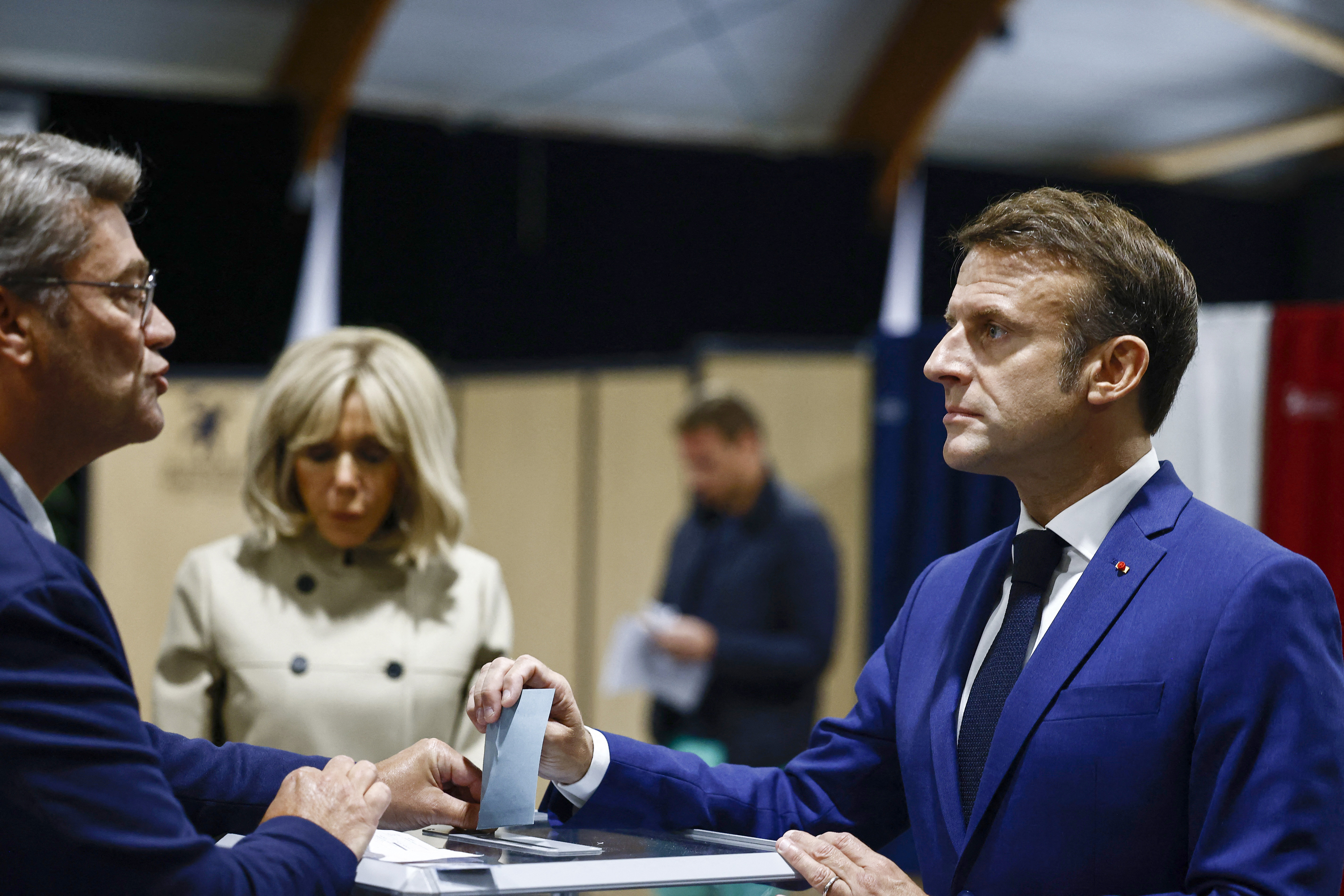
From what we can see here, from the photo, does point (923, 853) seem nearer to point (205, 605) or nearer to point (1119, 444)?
point (1119, 444)

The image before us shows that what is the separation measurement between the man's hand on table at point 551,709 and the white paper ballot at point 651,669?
256 centimetres

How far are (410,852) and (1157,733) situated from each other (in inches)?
35.4

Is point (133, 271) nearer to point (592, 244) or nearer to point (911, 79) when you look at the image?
point (592, 244)

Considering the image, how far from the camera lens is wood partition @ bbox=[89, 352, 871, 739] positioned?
5473mm

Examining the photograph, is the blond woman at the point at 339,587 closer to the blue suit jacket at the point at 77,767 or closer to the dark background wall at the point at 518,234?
the blue suit jacket at the point at 77,767

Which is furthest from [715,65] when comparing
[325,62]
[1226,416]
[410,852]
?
[410,852]

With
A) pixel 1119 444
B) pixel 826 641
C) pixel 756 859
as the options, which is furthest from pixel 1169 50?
pixel 756 859

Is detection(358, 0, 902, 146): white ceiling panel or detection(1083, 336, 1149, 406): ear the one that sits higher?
detection(358, 0, 902, 146): white ceiling panel

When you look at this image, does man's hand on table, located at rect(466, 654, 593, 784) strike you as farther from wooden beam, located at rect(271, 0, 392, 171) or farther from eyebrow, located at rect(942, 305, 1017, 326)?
wooden beam, located at rect(271, 0, 392, 171)

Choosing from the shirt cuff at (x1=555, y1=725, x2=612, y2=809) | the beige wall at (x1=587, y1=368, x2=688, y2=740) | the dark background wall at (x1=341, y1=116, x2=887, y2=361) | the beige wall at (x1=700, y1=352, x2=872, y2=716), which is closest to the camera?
the shirt cuff at (x1=555, y1=725, x2=612, y2=809)

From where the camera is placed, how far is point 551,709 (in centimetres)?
194

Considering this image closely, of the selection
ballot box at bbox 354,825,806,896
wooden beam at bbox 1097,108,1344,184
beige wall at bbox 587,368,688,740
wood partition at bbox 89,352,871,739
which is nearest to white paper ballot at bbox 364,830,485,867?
ballot box at bbox 354,825,806,896

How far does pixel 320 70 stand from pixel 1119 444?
6.96 metres

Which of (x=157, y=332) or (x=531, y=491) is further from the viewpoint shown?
(x=531, y=491)
